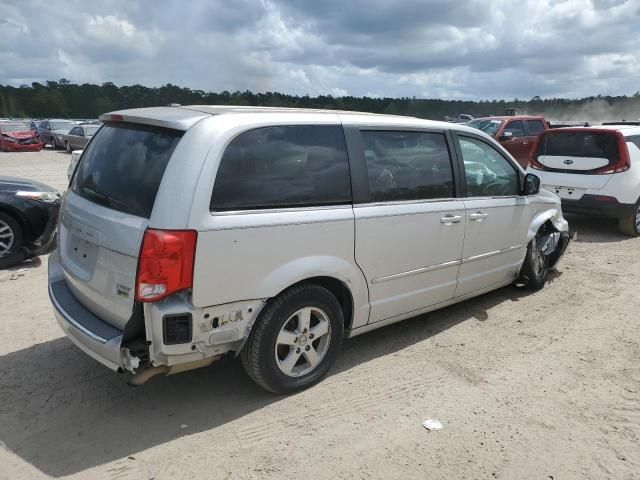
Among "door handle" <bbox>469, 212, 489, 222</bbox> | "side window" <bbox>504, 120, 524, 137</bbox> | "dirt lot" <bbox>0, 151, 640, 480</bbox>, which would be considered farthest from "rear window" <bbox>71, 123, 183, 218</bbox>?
"side window" <bbox>504, 120, 524, 137</bbox>

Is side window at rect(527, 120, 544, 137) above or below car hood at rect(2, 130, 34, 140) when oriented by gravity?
above

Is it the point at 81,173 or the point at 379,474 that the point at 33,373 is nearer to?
the point at 81,173

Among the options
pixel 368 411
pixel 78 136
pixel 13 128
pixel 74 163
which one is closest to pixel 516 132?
pixel 74 163

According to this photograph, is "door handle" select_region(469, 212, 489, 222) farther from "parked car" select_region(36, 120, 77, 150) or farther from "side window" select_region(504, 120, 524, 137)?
"parked car" select_region(36, 120, 77, 150)

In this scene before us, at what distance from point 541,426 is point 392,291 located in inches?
52.3

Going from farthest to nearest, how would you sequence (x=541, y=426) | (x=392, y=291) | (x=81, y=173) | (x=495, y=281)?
(x=495, y=281), (x=392, y=291), (x=81, y=173), (x=541, y=426)

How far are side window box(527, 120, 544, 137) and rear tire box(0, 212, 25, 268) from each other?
13129mm

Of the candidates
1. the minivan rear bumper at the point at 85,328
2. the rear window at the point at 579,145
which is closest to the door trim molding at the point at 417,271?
the minivan rear bumper at the point at 85,328

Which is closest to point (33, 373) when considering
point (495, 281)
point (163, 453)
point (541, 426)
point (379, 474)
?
point (163, 453)

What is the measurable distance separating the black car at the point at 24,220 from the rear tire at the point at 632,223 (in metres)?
8.43

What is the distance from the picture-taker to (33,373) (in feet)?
12.0

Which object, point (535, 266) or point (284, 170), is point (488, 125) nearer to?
point (535, 266)

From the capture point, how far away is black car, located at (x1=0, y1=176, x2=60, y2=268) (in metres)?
6.12

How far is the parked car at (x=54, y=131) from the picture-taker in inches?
1111
